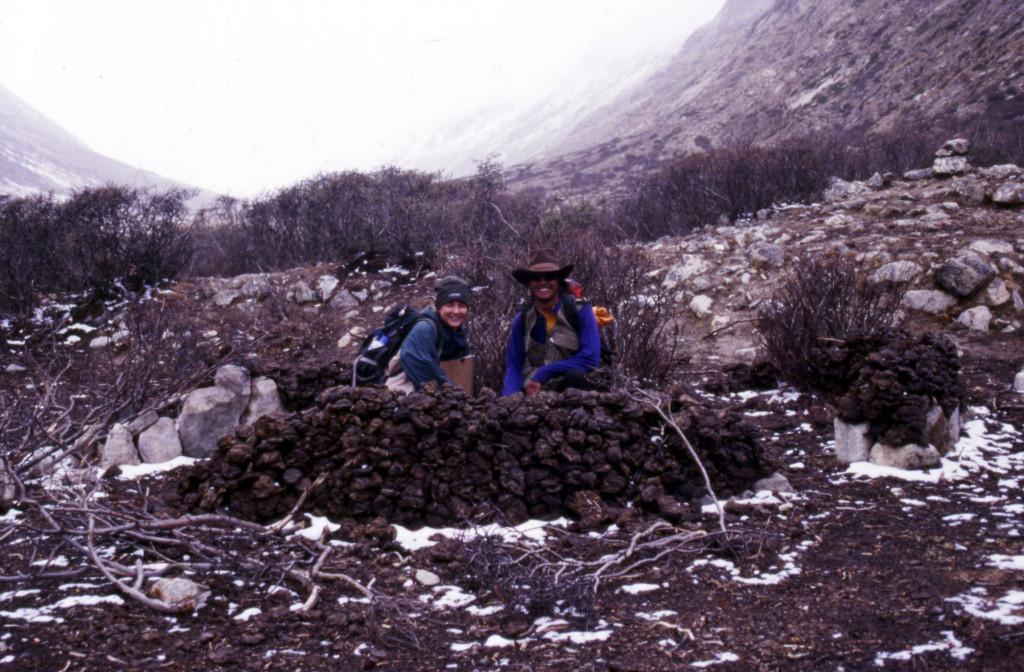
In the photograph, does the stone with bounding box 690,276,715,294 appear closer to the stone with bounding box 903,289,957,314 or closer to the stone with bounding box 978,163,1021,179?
the stone with bounding box 903,289,957,314

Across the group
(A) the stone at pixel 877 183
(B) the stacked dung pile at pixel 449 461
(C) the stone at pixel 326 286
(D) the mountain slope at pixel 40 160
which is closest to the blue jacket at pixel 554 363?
(B) the stacked dung pile at pixel 449 461

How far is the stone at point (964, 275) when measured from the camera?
5648 mm

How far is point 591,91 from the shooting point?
325ft

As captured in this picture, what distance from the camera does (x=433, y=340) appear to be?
3568 mm

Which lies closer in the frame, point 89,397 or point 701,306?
point 89,397

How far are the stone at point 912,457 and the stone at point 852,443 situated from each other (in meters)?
0.11

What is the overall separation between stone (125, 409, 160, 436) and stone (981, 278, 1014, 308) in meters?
6.48

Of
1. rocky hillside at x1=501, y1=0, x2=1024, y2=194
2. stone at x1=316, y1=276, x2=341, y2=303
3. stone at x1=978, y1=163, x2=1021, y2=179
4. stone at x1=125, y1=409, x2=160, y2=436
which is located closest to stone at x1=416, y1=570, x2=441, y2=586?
stone at x1=125, y1=409, x2=160, y2=436

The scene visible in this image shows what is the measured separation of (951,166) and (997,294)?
5822mm

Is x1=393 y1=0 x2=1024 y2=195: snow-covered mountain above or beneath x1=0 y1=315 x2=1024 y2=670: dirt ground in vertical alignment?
above

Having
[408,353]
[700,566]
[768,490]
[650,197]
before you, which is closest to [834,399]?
[768,490]

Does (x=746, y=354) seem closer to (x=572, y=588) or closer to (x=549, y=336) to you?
(x=549, y=336)

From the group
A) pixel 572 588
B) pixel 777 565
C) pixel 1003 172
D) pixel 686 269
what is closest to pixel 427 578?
pixel 572 588

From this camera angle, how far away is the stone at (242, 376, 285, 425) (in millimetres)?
4109
